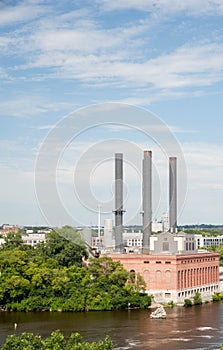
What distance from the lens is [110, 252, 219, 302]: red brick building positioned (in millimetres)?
41750

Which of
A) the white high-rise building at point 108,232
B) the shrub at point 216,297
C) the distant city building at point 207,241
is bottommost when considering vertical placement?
the shrub at point 216,297

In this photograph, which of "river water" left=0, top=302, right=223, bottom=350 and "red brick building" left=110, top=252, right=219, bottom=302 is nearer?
"river water" left=0, top=302, right=223, bottom=350

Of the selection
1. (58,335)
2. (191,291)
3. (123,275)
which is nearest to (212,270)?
(191,291)

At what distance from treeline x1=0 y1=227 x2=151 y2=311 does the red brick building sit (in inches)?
37.8

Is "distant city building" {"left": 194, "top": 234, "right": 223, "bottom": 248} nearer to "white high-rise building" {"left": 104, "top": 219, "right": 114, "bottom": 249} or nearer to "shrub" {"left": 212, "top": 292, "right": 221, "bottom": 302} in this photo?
"white high-rise building" {"left": 104, "top": 219, "right": 114, "bottom": 249}

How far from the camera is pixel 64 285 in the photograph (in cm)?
3919

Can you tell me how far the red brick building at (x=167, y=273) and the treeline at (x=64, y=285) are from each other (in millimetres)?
961

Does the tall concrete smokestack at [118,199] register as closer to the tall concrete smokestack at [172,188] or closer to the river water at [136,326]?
the tall concrete smokestack at [172,188]

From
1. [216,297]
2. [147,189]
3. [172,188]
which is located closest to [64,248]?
[147,189]

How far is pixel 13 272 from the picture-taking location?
39719 millimetres

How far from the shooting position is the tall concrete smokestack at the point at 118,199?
161 feet

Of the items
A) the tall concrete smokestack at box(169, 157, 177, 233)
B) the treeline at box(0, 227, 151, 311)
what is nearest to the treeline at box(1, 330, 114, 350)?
the treeline at box(0, 227, 151, 311)

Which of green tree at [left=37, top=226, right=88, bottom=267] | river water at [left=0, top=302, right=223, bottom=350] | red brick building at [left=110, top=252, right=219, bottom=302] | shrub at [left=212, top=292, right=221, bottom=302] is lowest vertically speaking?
river water at [left=0, top=302, right=223, bottom=350]

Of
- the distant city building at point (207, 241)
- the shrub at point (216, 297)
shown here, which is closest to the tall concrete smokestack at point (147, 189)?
the shrub at point (216, 297)
